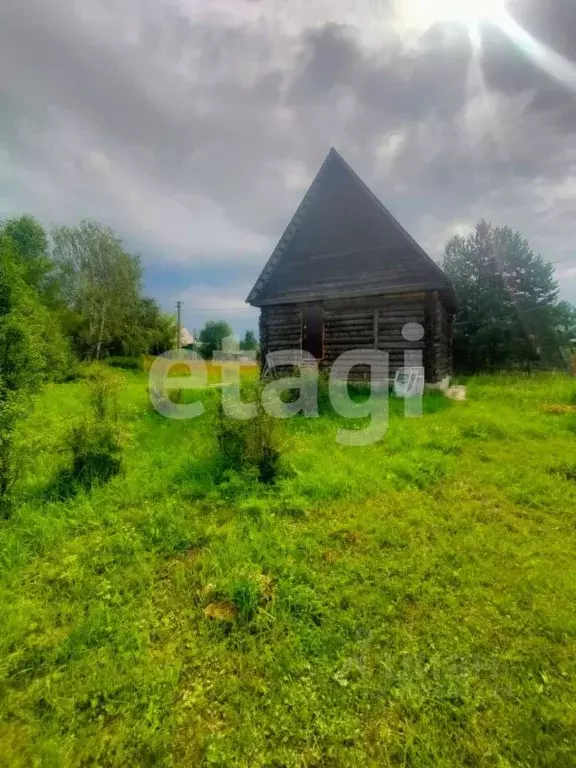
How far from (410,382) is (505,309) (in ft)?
63.6

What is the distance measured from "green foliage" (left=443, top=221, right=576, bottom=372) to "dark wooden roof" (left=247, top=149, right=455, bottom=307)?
1338cm

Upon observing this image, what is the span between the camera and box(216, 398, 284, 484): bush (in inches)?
196

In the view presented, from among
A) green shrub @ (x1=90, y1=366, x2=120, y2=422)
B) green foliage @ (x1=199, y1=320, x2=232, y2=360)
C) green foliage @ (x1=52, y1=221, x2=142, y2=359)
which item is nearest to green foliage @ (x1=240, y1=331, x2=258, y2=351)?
green foliage @ (x1=199, y1=320, x2=232, y2=360)

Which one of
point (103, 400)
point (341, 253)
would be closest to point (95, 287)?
point (341, 253)

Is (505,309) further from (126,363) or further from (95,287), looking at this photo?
(95,287)

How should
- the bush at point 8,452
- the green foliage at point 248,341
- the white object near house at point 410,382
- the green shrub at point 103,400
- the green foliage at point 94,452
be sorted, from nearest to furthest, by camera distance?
the bush at point 8,452 → the green foliage at point 94,452 → the green shrub at point 103,400 → the white object near house at point 410,382 → the green foliage at point 248,341

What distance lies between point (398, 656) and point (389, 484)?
257 cm

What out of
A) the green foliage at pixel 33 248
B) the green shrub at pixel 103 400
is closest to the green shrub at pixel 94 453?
the green shrub at pixel 103 400

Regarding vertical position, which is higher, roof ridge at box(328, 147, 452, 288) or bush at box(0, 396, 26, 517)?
roof ridge at box(328, 147, 452, 288)

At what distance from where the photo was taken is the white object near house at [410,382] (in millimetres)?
10047

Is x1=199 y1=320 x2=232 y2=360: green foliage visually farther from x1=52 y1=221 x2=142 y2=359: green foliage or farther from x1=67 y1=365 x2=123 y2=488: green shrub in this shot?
x1=67 y1=365 x2=123 y2=488: green shrub

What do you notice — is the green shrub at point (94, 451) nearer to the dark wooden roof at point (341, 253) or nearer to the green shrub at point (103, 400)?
the green shrub at point (103, 400)

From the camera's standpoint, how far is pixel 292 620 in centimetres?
265

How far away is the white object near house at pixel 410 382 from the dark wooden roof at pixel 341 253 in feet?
7.99
